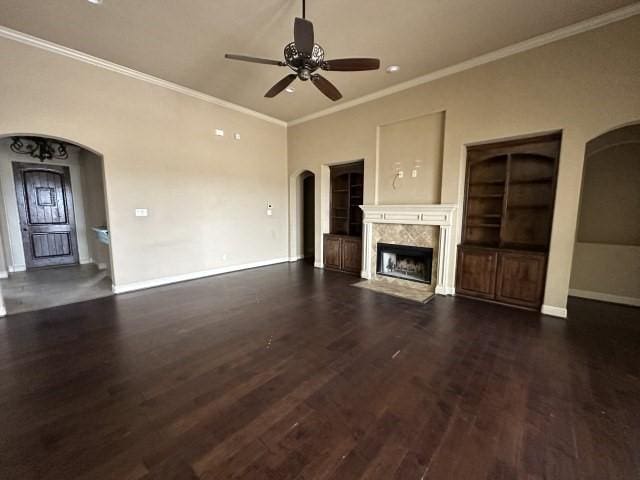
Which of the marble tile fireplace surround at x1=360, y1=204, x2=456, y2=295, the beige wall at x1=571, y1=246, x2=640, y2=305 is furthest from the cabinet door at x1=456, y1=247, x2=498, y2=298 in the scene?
the beige wall at x1=571, y1=246, x2=640, y2=305

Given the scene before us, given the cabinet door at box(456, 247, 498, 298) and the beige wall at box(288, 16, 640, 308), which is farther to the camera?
the cabinet door at box(456, 247, 498, 298)

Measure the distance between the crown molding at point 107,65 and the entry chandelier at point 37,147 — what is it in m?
3.23

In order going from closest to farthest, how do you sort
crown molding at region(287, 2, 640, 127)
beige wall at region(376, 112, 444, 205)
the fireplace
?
crown molding at region(287, 2, 640, 127) < beige wall at region(376, 112, 444, 205) < the fireplace

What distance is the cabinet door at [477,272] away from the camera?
3.90m

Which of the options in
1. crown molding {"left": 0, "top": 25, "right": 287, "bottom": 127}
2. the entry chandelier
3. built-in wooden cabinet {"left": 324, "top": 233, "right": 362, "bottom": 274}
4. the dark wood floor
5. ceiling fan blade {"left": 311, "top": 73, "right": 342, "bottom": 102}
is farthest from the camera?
built-in wooden cabinet {"left": 324, "top": 233, "right": 362, "bottom": 274}

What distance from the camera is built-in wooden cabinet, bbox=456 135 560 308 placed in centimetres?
361

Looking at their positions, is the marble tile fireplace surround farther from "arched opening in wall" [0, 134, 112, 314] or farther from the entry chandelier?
the entry chandelier

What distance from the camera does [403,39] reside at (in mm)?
3322

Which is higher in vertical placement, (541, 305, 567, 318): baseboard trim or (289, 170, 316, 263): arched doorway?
(289, 170, 316, 263): arched doorway

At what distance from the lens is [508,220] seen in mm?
4070

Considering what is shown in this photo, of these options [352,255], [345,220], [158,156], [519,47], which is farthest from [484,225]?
[158,156]

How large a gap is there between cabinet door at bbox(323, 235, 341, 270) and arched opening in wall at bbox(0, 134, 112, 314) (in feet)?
14.4

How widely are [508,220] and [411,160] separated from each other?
1.86 metres

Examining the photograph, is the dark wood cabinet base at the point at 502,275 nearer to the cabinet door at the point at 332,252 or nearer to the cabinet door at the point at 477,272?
the cabinet door at the point at 477,272
